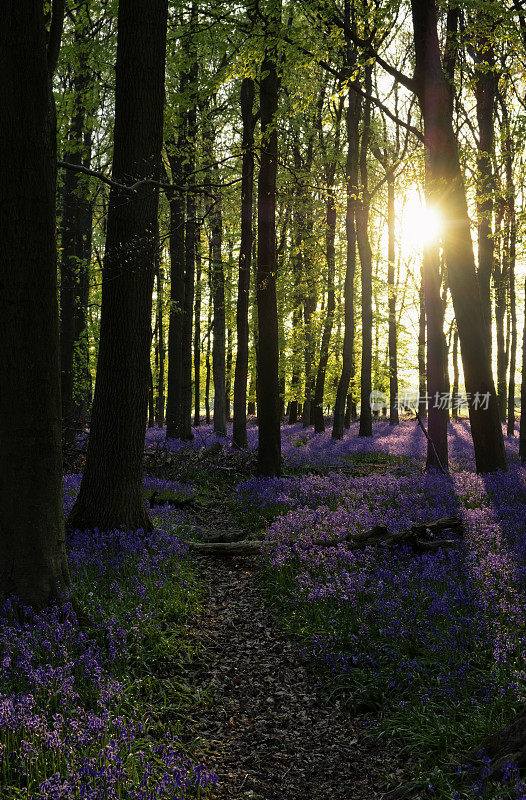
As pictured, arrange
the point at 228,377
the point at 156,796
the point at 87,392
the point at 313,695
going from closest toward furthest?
the point at 156,796 → the point at 313,695 → the point at 87,392 → the point at 228,377

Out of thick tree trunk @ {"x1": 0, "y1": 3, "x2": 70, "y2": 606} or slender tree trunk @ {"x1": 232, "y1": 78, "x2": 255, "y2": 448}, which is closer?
thick tree trunk @ {"x1": 0, "y1": 3, "x2": 70, "y2": 606}

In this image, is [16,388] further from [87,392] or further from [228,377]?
[228,377]

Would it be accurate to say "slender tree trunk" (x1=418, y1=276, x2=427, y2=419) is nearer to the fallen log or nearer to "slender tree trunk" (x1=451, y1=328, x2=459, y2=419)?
"slender tree trunk" (x1=451, y1=328, x2=459, y2=419)

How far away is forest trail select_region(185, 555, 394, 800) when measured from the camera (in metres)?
3.68

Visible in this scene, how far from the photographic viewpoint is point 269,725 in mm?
4418

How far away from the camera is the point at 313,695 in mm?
4801

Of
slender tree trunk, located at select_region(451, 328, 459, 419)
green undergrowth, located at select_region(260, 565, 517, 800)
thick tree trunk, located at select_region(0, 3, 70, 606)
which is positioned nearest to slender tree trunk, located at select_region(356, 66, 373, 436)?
green undergrowth, located at select_region(260, 565, 517, 800)

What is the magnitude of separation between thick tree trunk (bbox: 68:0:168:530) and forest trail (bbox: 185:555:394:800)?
2271 mm

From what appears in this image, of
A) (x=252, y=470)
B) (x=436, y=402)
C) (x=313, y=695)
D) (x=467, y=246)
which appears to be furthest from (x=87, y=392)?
(x=313, y=695)

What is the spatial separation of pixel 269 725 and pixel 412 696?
47.1 inches

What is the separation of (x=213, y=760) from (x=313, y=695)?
123 cm

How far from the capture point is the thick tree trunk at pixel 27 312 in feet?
14.5

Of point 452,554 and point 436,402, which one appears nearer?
point 452,554

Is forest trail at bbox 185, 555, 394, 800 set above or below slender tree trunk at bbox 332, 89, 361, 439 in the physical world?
below
